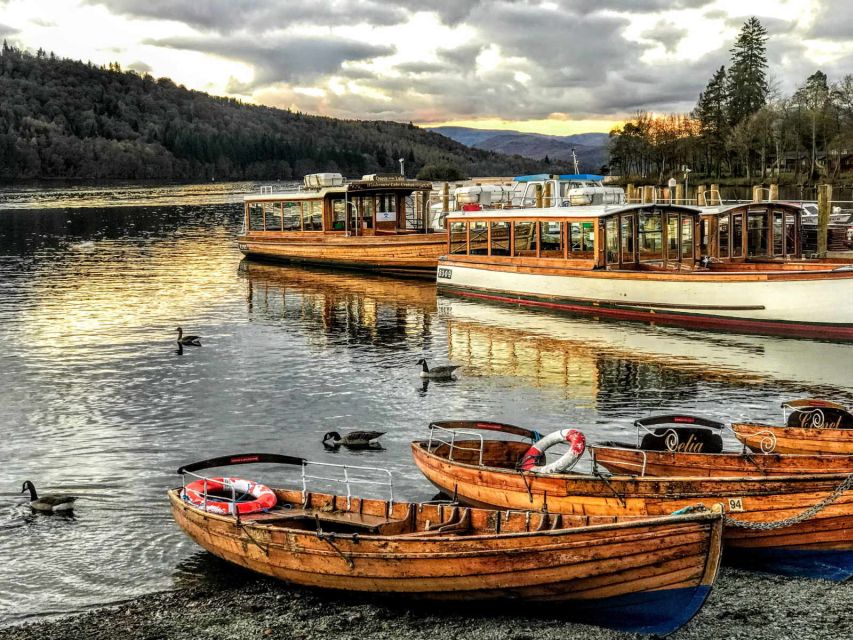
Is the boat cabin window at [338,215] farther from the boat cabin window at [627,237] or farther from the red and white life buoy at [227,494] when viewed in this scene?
the red and white life buoy at [227,494]

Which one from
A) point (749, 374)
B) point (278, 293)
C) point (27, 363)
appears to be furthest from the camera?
point (278, 293)

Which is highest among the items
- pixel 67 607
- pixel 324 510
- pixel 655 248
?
pixel 655 248

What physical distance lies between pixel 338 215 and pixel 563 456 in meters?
42.9

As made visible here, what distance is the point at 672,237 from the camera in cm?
3816

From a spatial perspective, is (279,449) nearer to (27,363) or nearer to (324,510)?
(324,510)

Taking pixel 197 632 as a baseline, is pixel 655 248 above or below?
above

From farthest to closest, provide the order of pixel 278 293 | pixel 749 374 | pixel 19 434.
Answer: pixel 278 293
pixel 749 374
pixel 19 434

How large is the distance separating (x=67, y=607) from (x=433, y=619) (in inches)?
217

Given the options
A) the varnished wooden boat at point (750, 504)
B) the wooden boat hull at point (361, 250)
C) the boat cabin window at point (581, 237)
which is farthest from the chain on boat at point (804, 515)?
the wooden boat hull at point (361, 250)

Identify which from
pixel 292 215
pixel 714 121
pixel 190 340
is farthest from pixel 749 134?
pixel 190 340

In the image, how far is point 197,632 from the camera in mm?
12586

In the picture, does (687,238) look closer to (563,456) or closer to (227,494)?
(563,456)

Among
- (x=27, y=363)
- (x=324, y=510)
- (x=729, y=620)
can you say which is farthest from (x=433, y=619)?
(x=27, y=363)

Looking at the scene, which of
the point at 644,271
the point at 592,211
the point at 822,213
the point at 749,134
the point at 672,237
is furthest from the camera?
the point at 749,134
